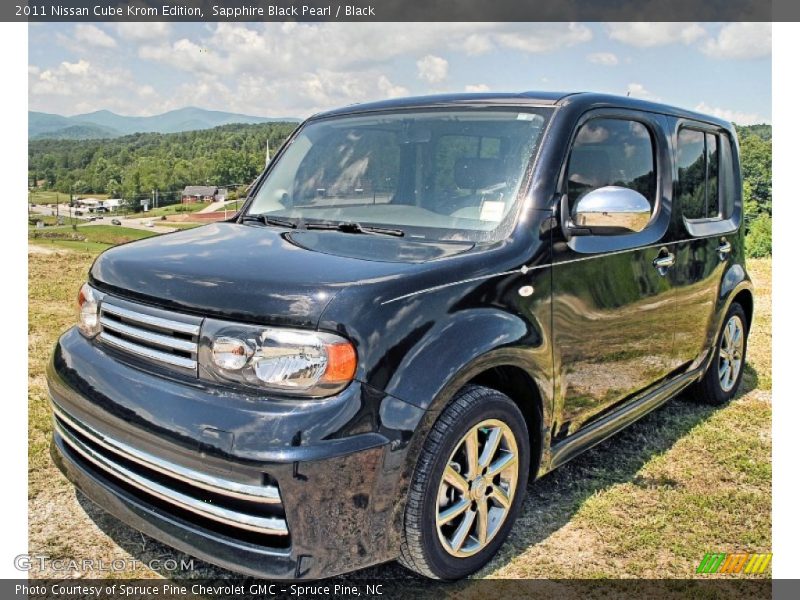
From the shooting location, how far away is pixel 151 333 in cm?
255

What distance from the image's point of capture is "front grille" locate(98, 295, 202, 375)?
242cm

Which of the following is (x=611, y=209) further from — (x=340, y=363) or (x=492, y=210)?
(x=340, y=363)

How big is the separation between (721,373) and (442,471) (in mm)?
3466

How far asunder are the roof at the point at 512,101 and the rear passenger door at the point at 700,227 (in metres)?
0.46

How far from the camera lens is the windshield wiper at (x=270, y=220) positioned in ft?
11.1

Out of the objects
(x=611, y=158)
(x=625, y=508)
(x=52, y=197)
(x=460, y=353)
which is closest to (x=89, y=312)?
(x=460, y=353)

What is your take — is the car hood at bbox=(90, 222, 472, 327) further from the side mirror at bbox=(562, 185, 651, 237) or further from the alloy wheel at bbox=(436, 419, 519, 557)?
the alloy wheel at bbox=(436, 419, 519, 557)

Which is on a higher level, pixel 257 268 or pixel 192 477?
pixel 257 268

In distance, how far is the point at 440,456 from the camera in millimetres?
2461

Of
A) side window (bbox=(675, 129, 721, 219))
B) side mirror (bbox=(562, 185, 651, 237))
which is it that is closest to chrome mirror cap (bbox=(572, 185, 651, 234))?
side mirror (bbox=(562, 185, 651, 237))

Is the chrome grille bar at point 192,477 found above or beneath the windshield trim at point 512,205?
beneath

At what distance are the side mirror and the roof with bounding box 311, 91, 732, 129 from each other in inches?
22.0

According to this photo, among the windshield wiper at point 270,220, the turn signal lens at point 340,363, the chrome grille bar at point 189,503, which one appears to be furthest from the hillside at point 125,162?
the turn signal lens at point 340,363

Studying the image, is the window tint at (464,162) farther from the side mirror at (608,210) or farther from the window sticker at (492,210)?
the side mirror at (608,210)
